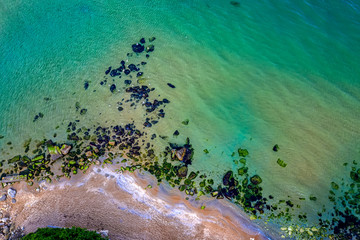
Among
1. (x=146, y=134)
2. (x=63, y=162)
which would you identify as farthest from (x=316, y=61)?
(x=63, y=162)

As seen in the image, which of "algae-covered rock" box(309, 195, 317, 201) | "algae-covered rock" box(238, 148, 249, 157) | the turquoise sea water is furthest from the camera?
the turquoise sea water

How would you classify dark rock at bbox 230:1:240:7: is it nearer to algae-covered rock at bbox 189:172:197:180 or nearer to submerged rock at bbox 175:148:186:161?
submerged rock at bbox 175:148:186:161

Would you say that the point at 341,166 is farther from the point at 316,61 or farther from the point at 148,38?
the point at 148,38

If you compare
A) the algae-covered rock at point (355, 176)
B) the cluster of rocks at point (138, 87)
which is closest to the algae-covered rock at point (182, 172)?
the cluster of rocks at point (138, 87)

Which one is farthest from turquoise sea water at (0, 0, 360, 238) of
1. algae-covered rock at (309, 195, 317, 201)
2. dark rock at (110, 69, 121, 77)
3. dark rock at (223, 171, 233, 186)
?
dark rock at (110, 69, 121, 77)

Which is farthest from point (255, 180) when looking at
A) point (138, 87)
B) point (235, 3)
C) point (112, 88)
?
point (235, 3)

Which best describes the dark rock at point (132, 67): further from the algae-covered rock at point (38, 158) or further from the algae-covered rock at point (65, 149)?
the algae-covered rock at point (38, 158)
